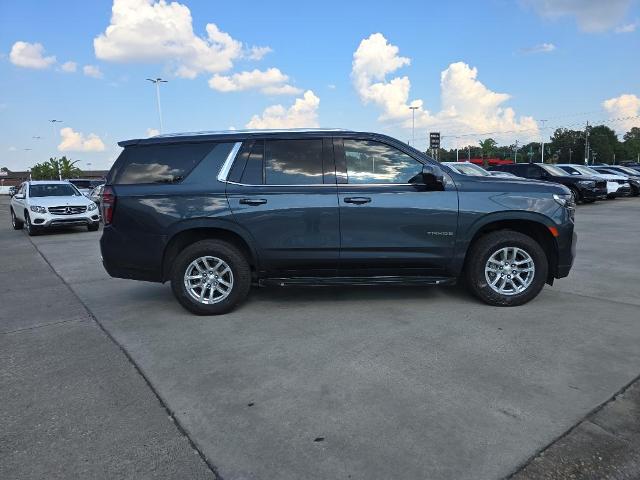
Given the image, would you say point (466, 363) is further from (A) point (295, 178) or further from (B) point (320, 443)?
(A) point (295, 178)

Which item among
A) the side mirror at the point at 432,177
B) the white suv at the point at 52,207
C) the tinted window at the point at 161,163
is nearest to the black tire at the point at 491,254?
the side mirror at the point at 432,177

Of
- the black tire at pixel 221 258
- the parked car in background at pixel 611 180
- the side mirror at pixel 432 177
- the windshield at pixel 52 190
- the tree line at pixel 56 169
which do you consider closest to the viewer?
the side mirror at pixel 432 177

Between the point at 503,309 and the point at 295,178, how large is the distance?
8.44 feet

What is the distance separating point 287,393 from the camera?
130 inches

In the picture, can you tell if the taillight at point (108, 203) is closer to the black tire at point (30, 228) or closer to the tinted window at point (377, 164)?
the tinted window at point (377, 164)

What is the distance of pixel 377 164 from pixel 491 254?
1522 millimetres

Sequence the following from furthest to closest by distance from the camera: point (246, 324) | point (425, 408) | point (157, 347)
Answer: point (246, 324), point (157, 347), point (425, 408)

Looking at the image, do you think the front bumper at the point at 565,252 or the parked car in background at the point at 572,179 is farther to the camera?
the parked car in background at the point at 572,179

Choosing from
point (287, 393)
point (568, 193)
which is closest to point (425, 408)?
point (287, 393)

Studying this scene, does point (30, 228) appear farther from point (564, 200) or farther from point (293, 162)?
point (564, 200)

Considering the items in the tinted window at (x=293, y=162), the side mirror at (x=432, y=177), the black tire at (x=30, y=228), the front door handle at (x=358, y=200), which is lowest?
the black tire at (x=30, y=228)

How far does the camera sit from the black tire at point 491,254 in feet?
16.5

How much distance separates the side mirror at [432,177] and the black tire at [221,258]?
2048 millimetres

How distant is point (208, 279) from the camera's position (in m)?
5.05
